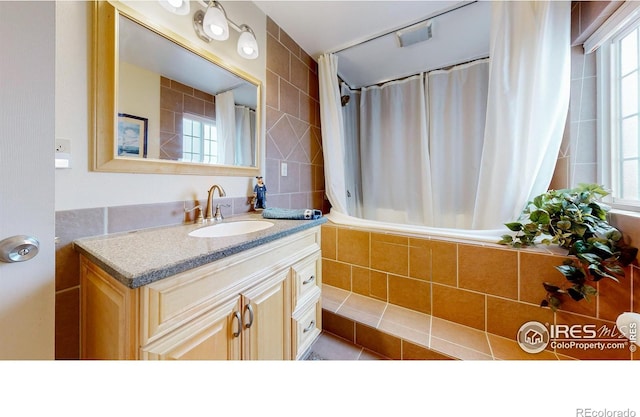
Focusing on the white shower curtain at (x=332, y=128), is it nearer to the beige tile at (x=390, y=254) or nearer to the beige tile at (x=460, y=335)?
the beige tile at (x=390, y=254)

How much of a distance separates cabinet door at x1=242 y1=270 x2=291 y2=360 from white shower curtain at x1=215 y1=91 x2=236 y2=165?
30.0 inches

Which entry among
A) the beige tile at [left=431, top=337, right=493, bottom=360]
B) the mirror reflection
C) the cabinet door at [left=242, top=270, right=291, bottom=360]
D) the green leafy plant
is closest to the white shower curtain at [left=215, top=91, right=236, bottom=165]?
the mirror reflection

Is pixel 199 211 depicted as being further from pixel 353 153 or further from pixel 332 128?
pixel 353 153

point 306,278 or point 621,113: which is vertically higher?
point 621,113

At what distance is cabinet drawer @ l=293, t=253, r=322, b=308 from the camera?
1.00m

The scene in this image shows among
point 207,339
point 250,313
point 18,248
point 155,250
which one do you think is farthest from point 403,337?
point 18,248

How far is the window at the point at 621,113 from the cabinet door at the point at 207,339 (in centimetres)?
187

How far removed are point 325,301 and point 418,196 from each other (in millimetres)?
1473

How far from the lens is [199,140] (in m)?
1.08

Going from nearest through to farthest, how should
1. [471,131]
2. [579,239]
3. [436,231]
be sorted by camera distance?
[579,239], [436,231], [471,131]

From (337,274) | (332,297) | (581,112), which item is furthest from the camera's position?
(337,274)

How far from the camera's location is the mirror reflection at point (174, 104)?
0.83 meters

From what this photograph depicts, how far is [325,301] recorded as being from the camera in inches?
56.9

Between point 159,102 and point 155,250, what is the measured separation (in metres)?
0.71
